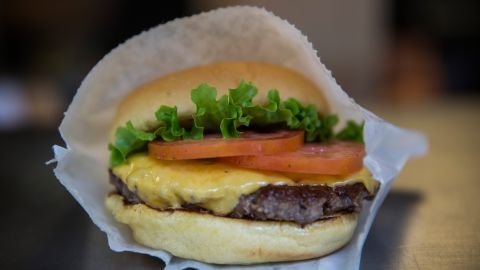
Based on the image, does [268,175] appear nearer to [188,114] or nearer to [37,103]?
[188,114]

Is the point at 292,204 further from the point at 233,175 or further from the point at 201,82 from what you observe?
the point at 201,82

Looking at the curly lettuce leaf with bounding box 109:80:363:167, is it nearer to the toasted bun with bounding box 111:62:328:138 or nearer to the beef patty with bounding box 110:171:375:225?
the toasted bun with bounding box 111:62:328:138

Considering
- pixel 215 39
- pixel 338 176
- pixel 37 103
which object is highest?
pixel 215 39

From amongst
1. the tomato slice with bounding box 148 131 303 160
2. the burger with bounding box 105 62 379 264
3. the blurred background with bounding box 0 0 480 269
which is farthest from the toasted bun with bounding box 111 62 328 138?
the blurred background with bounding box 0 0 480 269

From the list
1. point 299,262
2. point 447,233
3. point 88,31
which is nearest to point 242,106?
point 299,262

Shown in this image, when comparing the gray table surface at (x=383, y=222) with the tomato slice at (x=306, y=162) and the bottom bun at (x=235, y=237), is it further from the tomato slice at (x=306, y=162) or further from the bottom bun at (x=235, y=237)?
the tomato slice at (x=306, y=162)

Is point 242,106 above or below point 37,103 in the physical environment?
above

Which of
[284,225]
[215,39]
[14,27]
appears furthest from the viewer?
[14,27]
